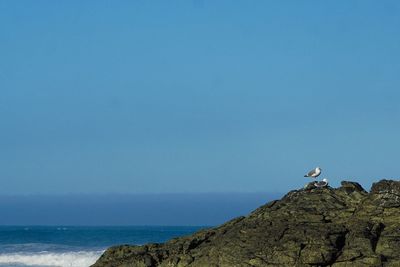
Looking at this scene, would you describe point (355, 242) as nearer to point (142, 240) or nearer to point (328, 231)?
A: point (328, 231)

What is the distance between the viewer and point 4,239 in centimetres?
9550

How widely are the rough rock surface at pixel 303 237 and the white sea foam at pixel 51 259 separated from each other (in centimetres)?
3619

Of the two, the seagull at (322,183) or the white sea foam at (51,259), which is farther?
the white sea foam at (51,259)

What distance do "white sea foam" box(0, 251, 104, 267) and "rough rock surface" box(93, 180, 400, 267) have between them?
36194 millimetres

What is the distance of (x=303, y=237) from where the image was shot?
2738 centimetres

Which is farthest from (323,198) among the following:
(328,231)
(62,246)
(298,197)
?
(62,246)

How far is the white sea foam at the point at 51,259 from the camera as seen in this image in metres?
66.0

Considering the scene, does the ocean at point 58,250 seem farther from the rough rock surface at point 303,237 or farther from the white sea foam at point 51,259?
the rough rock surface at point 303,237

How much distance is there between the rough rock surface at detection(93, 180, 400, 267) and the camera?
2678 centimetres

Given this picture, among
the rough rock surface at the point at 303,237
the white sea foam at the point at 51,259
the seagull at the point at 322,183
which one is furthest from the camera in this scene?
the white sea foam at the point at 51,259

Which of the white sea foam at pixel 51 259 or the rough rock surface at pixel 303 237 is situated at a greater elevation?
the white sea foam at pixel 51 259

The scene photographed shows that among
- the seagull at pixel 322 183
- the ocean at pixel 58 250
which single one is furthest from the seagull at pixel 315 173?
the ocean at pixel 58 250

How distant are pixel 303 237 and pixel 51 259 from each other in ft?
144

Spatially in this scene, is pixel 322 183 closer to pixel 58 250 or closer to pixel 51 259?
pixel 51 259
